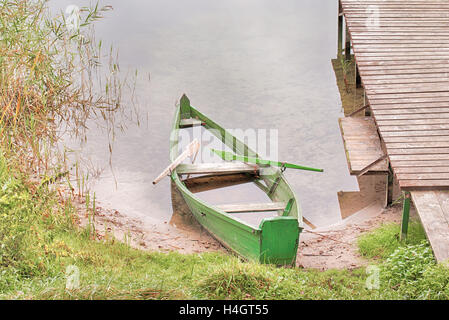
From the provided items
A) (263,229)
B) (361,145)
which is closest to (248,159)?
(361,145)

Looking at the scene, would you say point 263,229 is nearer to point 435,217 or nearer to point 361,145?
point 435,217

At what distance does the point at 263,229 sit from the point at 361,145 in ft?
10.7

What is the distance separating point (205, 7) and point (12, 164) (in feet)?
43.8

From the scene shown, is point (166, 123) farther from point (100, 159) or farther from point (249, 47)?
point (249, 47)

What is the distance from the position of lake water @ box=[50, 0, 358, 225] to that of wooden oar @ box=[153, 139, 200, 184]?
60 centimetres

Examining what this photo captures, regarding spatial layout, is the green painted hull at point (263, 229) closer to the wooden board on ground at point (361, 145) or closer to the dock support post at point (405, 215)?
the wooden board on ground at point (361, 145)

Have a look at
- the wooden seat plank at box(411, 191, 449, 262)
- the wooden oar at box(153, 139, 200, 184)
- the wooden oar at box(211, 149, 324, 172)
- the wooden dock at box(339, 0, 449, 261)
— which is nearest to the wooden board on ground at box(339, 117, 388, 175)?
the wooden dock at box(339, 0, 449, 261)

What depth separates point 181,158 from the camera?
33.0 ft

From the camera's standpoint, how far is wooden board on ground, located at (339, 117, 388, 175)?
28.8ft

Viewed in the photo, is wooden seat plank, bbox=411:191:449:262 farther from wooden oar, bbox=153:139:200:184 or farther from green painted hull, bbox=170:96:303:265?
wooden oar, bbox=153:139:200:184

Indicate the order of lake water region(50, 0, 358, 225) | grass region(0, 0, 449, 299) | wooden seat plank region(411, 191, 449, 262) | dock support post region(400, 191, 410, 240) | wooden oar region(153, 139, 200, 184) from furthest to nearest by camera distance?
1. lake water region(50, 0, 358, 225)
2. wooden oar region(153, 139, 200, 184)
3. dock support post region(400, 191, 410, 240)
4. wooden seat plank region(411, 191, 449, 262)
5. grass region(0, 0, 449, 299)

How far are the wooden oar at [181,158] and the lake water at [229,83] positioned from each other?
60 centimetres
